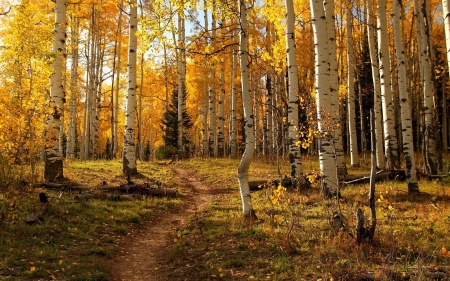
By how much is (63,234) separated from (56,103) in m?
5.72

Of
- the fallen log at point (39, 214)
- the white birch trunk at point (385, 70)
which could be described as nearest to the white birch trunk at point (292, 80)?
the white birch trunk at point (385, 70)

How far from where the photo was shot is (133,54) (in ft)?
42.8

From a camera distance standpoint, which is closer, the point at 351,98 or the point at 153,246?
the point at 153,246

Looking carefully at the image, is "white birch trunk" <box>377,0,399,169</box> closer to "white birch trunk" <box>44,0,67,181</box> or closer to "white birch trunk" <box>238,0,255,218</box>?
"white birch trunk" <box>238,0,255,218</box>

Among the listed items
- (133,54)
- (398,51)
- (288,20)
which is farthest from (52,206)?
(398,51)

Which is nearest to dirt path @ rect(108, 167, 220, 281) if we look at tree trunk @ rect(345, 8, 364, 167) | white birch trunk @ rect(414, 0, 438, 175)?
tree trunk @ rect(345, 8, 364, 167)

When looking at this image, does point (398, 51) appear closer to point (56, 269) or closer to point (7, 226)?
point (56, 269)

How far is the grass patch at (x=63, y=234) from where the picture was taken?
4875 millimetres

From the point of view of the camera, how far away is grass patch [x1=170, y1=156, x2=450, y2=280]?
4367 millimetres

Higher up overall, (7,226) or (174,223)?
(7,226)

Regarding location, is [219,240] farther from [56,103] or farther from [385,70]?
[385,70]

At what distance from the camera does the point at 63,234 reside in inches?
250

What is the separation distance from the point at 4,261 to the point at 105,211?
3568mm

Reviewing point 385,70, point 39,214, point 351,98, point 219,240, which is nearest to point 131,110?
point 39,214
